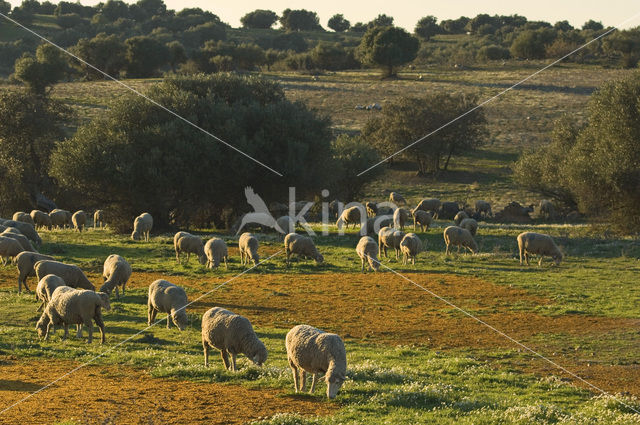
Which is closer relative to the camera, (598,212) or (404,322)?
(404,322)

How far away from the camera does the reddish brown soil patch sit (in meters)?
12.2

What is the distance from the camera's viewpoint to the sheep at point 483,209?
5212cm

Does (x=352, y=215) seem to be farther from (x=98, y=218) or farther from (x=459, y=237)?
(x=98, y=218)

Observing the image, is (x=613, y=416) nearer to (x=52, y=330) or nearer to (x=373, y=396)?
(x=373, y=396)

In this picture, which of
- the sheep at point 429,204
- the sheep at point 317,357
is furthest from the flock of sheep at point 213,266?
the sheep at point 429,204

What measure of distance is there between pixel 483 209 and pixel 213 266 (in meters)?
27.4

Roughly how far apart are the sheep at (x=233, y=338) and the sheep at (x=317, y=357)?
1396 mm

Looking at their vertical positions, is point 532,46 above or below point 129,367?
above

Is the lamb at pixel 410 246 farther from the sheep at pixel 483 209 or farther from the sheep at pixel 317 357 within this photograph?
the sheep at pixel 483 209

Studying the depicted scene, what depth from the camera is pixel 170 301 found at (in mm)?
20156

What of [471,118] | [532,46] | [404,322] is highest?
[532,46]

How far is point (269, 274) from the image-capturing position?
99.3 feet

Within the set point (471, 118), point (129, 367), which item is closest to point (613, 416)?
point (129, 367)

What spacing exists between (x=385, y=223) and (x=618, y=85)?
54.5ft
